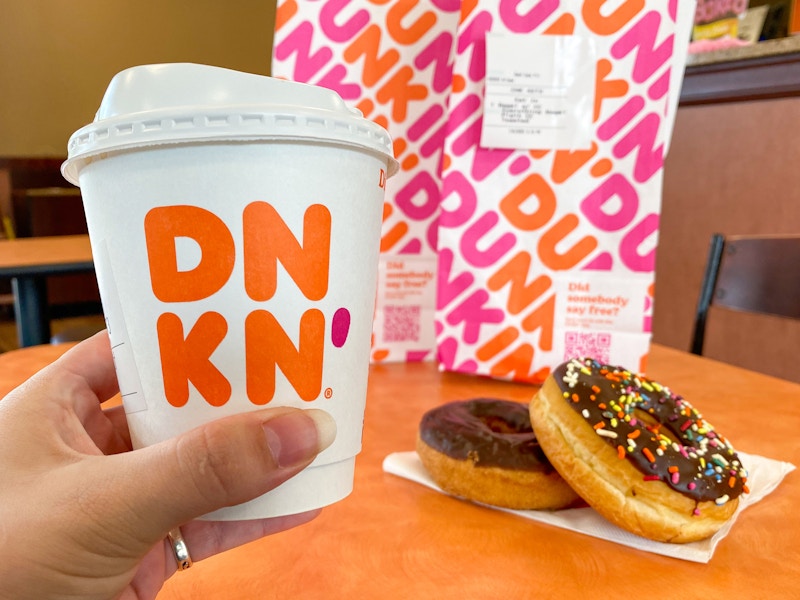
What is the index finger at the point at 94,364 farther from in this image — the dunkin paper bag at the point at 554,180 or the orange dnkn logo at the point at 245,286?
the dunkin paper bag at the point at 554,180

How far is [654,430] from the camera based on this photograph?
0.60 m

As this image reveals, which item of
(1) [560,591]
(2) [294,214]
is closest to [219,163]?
(2) [294,214]

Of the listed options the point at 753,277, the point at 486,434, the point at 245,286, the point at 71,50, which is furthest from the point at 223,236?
the point at 71,50

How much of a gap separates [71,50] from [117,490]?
5.29m

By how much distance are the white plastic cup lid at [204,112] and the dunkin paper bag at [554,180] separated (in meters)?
0.59

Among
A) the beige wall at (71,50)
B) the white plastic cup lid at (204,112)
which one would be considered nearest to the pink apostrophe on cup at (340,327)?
the white plastic cup lid at (204,112)

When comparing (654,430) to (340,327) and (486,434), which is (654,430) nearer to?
(486,434)

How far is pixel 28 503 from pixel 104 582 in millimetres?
70

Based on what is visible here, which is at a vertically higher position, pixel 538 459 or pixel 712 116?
pixel 712 116

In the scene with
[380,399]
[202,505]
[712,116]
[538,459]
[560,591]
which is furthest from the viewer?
[712,116]

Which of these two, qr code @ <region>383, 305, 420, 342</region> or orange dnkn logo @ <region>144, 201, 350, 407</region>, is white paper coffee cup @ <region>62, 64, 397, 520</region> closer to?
orange dnkn logo @ <region>144, 201, 350, 407</region>

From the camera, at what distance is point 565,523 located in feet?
1.83

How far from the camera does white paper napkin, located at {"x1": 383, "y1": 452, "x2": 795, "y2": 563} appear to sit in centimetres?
52

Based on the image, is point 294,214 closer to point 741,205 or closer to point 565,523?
point 565,523
